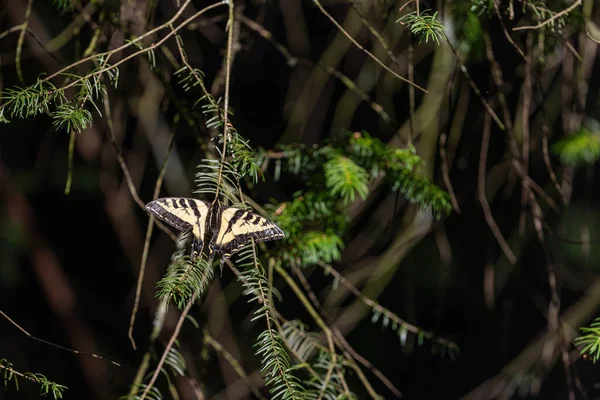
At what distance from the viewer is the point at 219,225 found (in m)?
0.67

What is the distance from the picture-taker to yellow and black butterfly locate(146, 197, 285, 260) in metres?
0.67

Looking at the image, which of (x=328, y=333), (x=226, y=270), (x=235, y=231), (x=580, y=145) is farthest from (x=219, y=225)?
(x=226, y=270)

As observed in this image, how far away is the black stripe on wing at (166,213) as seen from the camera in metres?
0.71

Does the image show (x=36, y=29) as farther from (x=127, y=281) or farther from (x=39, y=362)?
(x=39, y=362)

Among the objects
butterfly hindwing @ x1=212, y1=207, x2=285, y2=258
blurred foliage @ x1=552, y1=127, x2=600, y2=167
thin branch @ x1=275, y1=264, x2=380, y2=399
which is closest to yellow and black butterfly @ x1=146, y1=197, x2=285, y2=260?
butterfly hindwing @ x1=212, y1=207, x2=285, y2=258

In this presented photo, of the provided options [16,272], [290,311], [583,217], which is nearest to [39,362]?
[16,272]

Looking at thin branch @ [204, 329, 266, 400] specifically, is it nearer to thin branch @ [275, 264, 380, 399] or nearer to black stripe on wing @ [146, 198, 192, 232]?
thin branch @ [275, 264, 380, 399]

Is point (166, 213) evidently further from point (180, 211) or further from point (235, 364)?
point (235, 364)

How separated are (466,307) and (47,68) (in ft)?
4.75

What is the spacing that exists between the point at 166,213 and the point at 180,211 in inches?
0.6

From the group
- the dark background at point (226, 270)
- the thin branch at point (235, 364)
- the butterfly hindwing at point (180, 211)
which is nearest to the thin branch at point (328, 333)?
the thin branch at point (235, 364)

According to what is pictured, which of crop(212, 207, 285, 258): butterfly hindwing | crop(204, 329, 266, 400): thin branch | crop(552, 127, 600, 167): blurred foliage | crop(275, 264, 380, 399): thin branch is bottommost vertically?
crop(204, 329, 266, 400): thin branch

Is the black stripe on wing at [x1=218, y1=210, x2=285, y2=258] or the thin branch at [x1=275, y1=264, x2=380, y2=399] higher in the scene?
the black stripe on wing at [x1=218, y1=210, x2=285, y2=258]

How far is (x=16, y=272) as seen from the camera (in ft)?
6.04
